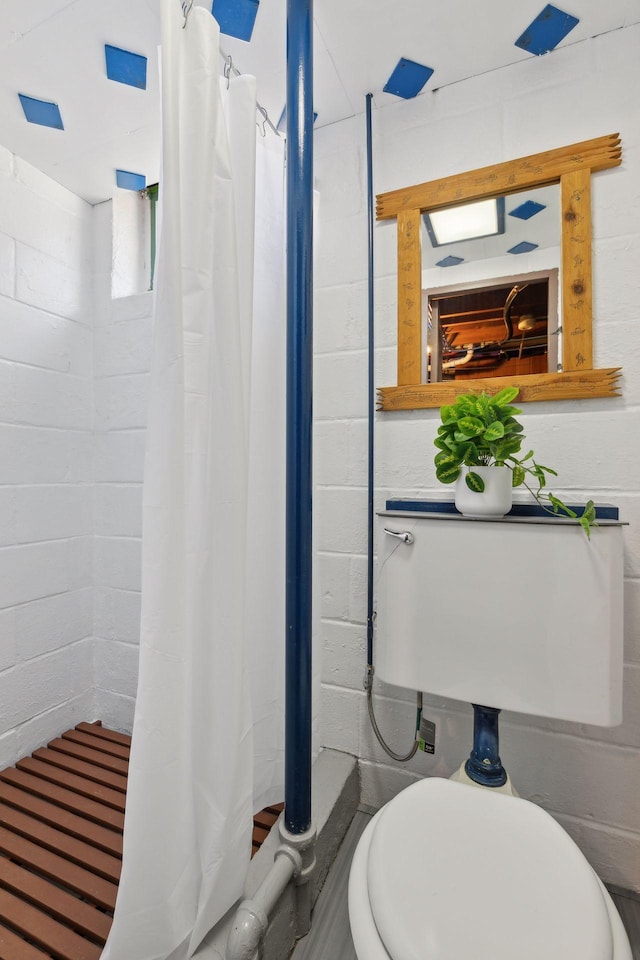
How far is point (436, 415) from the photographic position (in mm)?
1194

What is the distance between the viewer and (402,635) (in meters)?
1.04

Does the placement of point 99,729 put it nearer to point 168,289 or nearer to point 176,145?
point 168,289

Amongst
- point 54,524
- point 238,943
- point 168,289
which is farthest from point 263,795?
point 168,289

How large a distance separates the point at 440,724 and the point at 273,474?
2.57 feet

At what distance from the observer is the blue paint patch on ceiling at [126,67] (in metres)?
1.06

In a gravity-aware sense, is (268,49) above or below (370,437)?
above

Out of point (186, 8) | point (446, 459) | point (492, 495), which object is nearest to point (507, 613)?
point (492, 495)

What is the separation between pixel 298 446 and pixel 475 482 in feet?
1.27

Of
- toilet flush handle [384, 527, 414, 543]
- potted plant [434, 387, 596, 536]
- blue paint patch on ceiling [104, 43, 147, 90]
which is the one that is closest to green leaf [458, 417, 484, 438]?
potted plant [434, 387, 596, 536]

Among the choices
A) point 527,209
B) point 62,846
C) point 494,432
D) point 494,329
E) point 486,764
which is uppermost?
point 527,209

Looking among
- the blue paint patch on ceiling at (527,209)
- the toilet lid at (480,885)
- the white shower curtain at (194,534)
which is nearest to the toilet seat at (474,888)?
the toilet lid at (480,885)

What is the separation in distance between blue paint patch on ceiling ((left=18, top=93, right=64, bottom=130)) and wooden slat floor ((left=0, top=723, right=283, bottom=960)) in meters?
1.80

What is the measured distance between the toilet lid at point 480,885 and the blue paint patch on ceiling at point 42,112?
5.97ft

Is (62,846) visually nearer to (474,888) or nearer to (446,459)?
(474,888)
